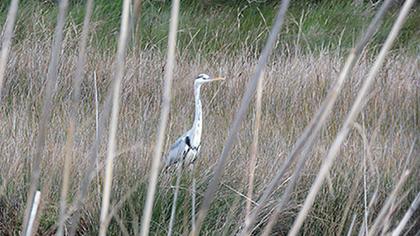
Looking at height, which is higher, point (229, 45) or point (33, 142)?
point (33, 142)

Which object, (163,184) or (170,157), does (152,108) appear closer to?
(170,157)

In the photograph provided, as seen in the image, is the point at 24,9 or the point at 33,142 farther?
the point at 24,9

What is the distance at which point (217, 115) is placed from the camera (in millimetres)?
4609

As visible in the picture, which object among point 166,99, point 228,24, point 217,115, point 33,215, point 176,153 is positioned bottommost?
point 228,24

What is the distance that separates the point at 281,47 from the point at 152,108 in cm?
259

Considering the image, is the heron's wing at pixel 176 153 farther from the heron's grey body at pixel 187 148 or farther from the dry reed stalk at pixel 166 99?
the dry reed stalk at pixel 166 99

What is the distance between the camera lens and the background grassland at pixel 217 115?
3.19 metres

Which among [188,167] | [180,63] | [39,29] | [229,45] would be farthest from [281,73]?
[188,167]

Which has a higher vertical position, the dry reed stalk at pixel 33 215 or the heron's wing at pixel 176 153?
the dry reed stalk at pixel 33 215

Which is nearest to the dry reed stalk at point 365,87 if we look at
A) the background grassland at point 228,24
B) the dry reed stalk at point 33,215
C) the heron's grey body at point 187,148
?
the dry reed stalk at point 33,215

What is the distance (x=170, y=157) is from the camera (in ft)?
11.7

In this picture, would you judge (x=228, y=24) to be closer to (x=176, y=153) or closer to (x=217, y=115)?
(x=217, y=115)

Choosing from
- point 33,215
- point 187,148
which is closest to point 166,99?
point 33,215

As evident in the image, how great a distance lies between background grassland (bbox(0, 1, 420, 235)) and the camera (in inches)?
125
